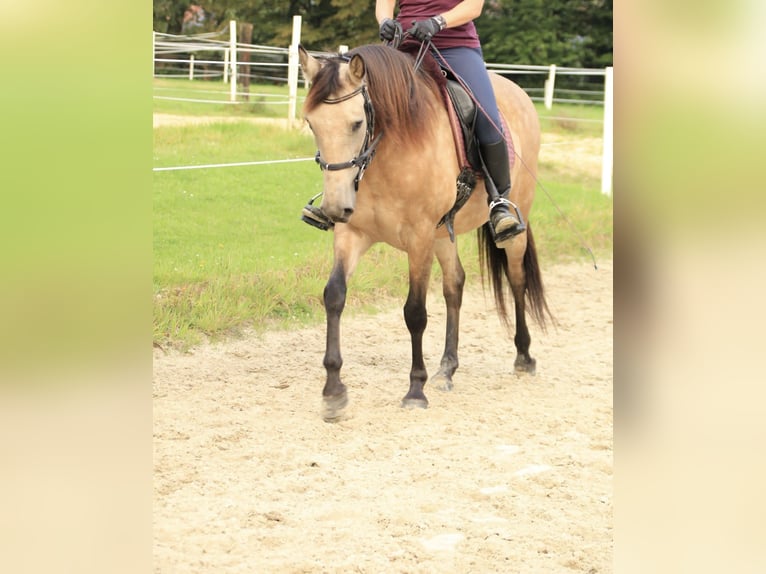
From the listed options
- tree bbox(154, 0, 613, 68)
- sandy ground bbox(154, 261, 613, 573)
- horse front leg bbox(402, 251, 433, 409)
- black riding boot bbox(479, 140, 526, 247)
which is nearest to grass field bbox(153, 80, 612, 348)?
sandy ground bbox(154, 261, 613, 573)

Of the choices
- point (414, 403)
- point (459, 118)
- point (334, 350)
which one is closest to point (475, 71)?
point (459, 118)

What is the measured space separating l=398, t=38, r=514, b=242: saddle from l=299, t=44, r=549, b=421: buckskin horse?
0.11ft

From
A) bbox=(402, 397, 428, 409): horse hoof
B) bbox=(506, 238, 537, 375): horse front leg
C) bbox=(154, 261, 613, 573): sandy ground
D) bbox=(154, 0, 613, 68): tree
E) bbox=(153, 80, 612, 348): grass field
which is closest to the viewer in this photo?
bbox=(154, 261, 613, 573): sandy ground

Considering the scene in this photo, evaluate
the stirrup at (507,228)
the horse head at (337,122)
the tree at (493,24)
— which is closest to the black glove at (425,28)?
the horse head at (337,122)

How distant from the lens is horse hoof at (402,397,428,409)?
490cm

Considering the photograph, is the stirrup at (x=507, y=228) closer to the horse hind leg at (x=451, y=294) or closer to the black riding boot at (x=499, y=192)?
the black riding boot at (x=499, y=192)

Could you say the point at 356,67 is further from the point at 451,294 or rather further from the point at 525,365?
the point at 525,365

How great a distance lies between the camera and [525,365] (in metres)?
5.71

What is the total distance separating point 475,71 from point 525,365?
1.87m

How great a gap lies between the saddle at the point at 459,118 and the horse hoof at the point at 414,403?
3.03 ft

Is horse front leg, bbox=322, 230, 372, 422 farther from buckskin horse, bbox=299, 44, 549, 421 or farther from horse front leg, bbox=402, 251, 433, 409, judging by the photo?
horse front leg, bbox=402, 251, 433, 409
